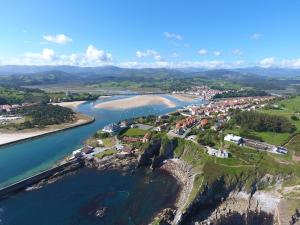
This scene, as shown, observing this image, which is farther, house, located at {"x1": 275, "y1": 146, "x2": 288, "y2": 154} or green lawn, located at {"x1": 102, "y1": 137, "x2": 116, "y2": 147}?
green lawn, located at {"x1": 102, "y1": 137, "x2": 116, "y2": 147}

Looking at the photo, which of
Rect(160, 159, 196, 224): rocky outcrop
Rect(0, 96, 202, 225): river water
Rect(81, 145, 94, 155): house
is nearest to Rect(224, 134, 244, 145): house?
Rect(160, 159, 196, 224): rocky outcrop

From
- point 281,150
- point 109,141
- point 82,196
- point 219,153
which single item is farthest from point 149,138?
point 281,150

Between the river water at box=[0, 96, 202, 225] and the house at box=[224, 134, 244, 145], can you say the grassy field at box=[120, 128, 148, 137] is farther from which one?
the house at box=[224, 134, 244, 145]

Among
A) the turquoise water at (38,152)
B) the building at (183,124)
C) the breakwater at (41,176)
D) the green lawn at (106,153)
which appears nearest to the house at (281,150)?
the building at (183,124)

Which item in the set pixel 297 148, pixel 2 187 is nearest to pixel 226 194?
pixel 297 148

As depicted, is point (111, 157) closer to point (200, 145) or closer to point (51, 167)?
point (51, 167)
